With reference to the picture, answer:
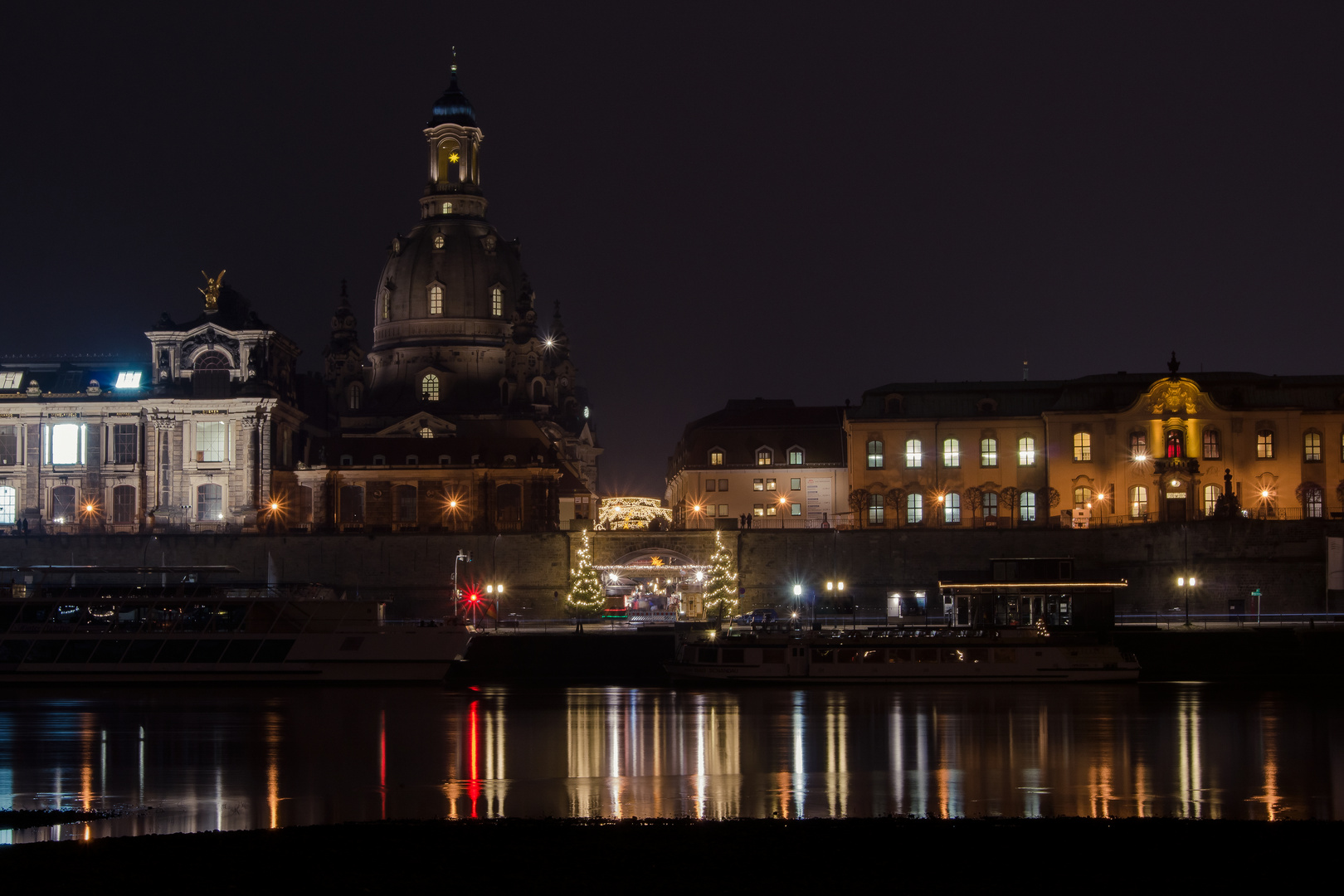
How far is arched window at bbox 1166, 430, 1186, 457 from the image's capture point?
85.3m

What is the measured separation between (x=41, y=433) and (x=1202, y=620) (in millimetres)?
66538

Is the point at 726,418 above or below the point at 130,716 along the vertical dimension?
above

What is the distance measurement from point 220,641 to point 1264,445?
57.4 meters

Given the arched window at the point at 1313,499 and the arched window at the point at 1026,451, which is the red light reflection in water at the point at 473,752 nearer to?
the arched window at the point at 1026,451

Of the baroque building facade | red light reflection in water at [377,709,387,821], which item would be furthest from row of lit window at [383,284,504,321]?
red light reflection in water at [377,709,387,821]

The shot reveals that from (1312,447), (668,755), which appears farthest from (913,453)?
(668,755)

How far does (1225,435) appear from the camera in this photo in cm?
8588

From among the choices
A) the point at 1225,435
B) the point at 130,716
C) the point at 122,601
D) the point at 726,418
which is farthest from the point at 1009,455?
the point at 130,716

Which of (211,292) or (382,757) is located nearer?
(382,757)

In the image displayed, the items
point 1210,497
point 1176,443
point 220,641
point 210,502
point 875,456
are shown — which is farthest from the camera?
point 210,502

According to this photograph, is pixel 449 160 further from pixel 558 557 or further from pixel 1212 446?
pixel 1212 446

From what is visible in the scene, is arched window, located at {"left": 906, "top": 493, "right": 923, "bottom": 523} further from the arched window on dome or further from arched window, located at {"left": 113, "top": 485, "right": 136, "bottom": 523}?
the arched window on dome

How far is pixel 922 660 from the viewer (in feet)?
188

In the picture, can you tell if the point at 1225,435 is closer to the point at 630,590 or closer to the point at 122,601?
the point at 630,590
